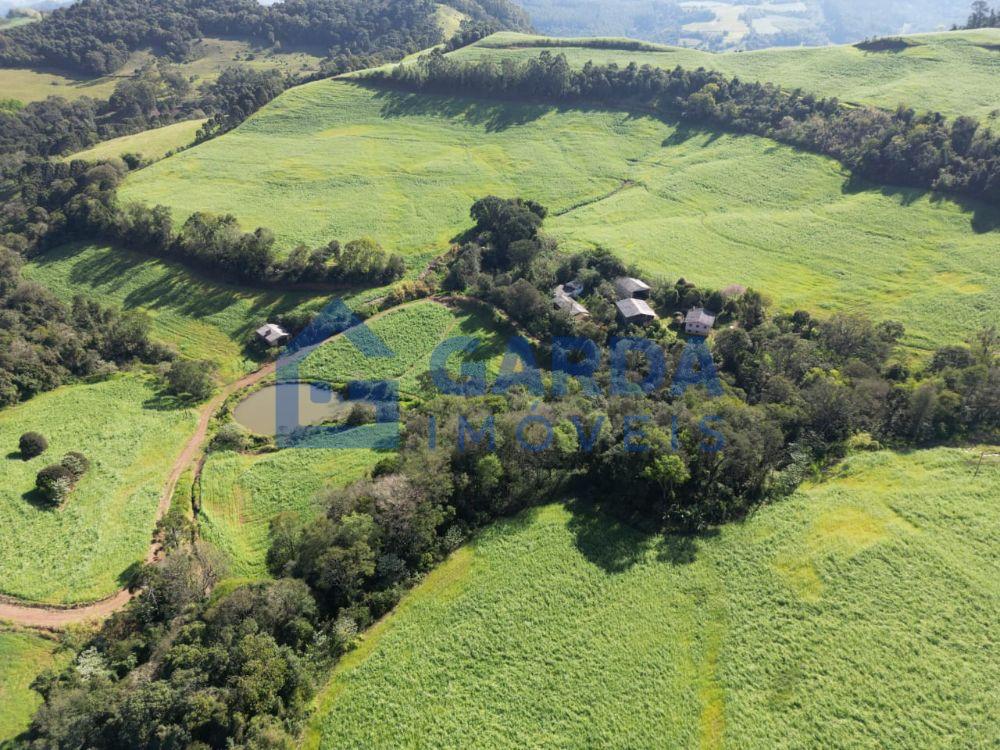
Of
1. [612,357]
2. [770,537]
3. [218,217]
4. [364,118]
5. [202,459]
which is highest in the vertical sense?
[364,118]

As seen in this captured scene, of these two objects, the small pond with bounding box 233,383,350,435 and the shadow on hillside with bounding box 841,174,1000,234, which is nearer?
the small pond with bounding box 233,383,350,435

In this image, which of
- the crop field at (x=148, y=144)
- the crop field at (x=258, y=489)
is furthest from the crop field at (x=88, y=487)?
the crop field at (x=148, y=144)

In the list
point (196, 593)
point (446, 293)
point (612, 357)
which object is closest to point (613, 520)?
point (612, 357)

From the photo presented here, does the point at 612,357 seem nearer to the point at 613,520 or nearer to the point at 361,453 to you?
the point at 613,520

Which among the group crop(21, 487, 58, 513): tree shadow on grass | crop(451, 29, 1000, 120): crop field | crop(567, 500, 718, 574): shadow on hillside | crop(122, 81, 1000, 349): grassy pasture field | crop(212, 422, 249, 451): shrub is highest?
crop(451, 29, 1000, 120): crop field

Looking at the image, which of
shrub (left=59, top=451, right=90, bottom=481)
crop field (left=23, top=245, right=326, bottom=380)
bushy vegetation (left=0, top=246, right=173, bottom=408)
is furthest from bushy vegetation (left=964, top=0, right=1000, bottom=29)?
shrub (left=59, top=451, right=90, bottom=481)

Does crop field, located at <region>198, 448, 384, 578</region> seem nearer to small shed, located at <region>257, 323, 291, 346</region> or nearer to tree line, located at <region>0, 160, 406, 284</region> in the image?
small shed, located at <region>257, 323, 291, 346</region>
